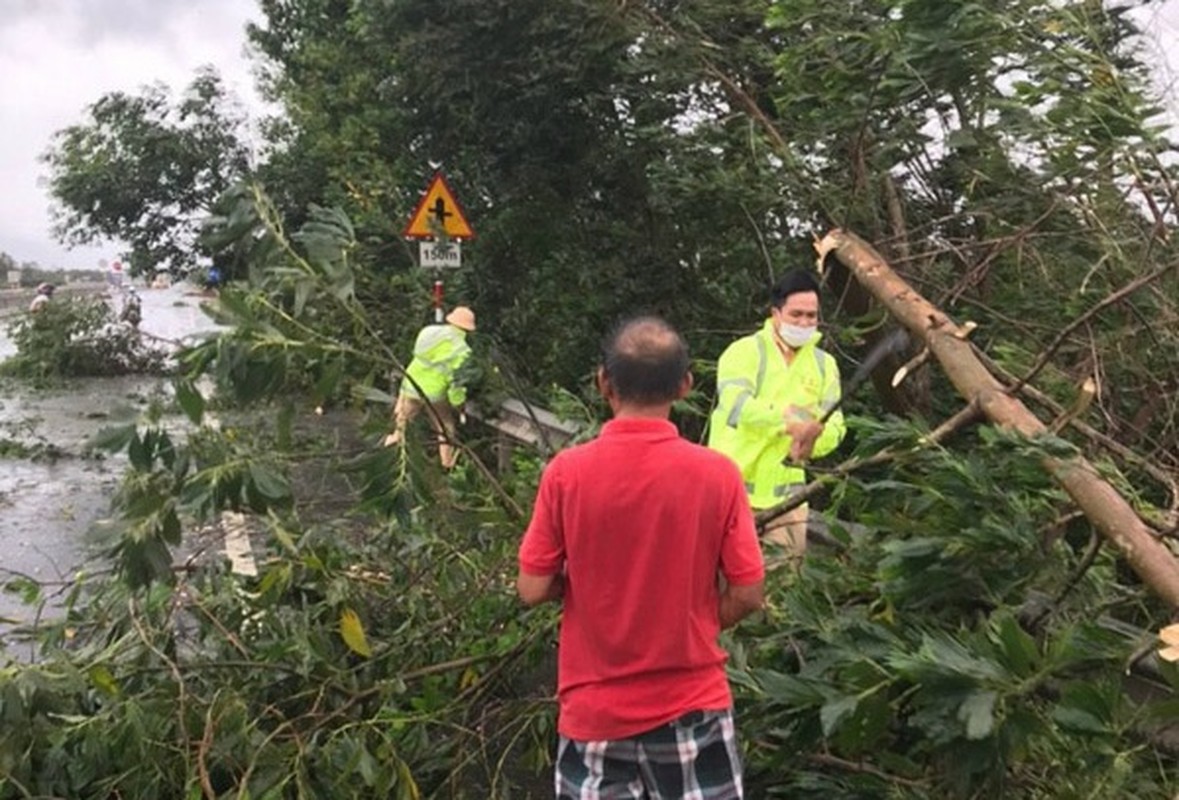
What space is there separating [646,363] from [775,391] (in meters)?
2.33

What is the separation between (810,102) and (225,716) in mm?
4684

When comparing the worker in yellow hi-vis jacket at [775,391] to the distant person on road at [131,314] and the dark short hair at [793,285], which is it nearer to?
the dark short hair at [793,285]

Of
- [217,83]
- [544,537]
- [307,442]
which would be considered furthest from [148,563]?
[217,83]

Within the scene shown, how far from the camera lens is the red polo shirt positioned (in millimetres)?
2781

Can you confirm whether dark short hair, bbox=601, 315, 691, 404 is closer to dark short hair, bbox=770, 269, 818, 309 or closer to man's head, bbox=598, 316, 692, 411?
man's head, bbox=598, 316, 692, 411

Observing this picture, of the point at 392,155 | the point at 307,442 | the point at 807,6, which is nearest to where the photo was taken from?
the point at 307,442

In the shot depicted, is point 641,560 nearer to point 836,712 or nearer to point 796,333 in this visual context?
point 836,712

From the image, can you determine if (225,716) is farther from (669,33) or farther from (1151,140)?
(669,33)

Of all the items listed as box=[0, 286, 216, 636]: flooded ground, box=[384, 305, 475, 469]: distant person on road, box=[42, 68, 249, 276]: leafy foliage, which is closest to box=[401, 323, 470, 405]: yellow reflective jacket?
box=[384, 305, 475, 469]: distant person on road

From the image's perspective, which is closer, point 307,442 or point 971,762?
point 971,762

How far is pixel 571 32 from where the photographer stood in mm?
10984

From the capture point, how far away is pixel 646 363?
280cm

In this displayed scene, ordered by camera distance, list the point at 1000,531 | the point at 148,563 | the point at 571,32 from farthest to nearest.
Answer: the point at 571,32 → the point at 148,563 → the point at 1000,531

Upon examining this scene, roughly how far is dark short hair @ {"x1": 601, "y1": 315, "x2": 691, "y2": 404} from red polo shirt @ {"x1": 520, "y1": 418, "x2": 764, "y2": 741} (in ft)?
0.22
